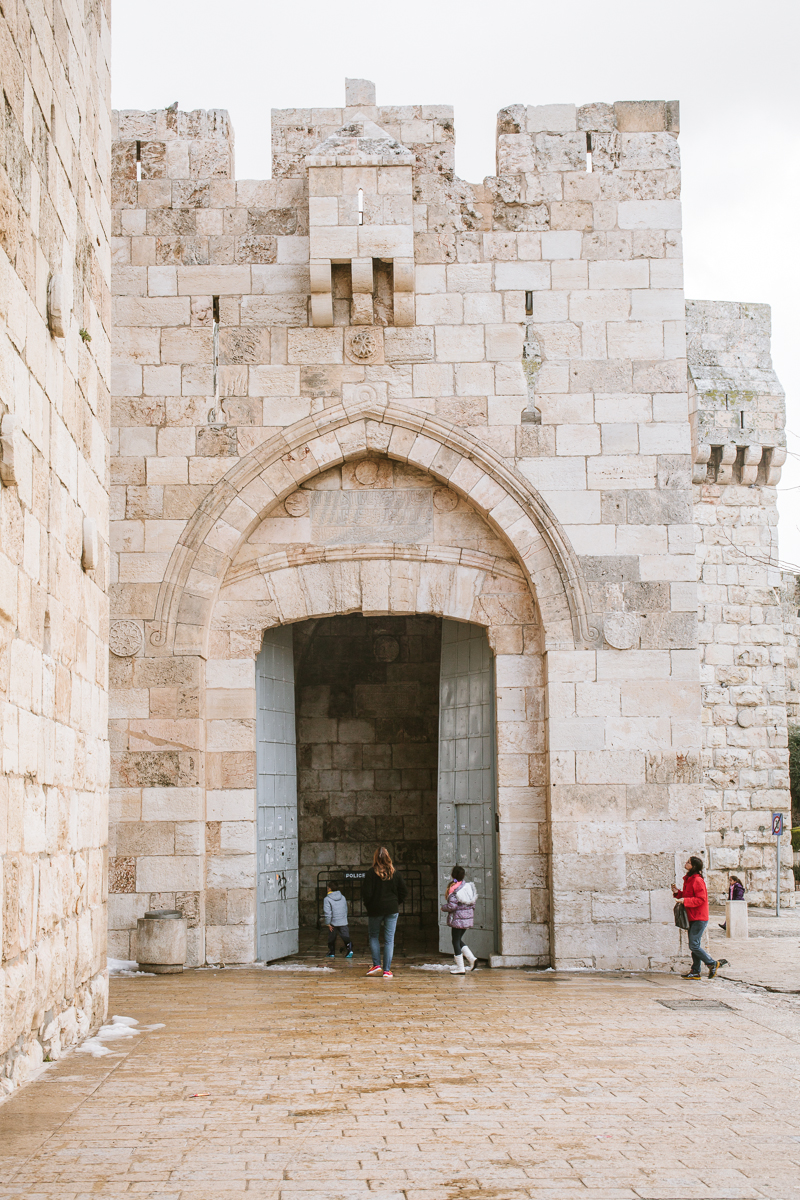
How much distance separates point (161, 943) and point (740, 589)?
27.6 ft

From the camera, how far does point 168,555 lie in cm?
901

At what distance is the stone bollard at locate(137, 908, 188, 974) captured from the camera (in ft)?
27.6

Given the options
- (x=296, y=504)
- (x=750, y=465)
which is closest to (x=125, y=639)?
(x=296, y=504)

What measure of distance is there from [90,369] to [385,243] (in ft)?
11.0

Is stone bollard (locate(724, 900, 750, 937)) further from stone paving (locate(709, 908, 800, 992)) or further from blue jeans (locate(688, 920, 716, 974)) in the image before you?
blue jeans (locate(688, 920, 716, 974))

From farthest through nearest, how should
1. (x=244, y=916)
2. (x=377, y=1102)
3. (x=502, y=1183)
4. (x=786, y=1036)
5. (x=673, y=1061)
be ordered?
(x=244, y=916) → (x=786, y=1036) → (x=673, y=1061) → (x=377, y=1102) → (x=502, y=1183)

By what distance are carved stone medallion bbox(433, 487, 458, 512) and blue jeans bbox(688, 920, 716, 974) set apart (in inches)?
141

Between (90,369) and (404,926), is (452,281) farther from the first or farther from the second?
(404,926)

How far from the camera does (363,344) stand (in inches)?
363

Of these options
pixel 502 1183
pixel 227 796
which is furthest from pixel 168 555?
pixel 502 1183

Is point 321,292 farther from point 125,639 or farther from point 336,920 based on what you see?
point 336,920

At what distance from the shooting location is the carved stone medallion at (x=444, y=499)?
368 inches

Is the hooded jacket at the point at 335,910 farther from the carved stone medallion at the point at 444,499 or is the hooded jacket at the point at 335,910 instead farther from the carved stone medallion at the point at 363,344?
the carved stone medallion at the point at 363,344

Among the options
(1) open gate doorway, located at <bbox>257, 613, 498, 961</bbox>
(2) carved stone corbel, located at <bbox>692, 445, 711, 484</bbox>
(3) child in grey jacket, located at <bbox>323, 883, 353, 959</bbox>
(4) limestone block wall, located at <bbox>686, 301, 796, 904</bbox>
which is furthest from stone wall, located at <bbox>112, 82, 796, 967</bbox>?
(4) limestone block wall, located at <bbox>686, 301, 796, 904</bbox>
